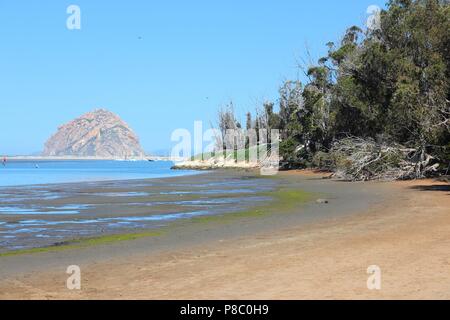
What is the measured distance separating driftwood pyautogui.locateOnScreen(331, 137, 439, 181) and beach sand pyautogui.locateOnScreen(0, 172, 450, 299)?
23.1m

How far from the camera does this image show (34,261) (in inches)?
485

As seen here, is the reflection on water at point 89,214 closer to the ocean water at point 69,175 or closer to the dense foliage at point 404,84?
the dense foliage at point 404,84

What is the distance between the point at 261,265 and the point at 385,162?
32.9 m

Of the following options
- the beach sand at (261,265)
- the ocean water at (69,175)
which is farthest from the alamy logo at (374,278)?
the ocean water at (69,175)

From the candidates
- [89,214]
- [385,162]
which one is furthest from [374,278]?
[385,162]

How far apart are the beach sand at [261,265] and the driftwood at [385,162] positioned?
23104 mm

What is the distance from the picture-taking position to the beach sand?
28.4 ft

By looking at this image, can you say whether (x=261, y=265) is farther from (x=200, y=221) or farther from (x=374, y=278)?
(x=200, y=221)

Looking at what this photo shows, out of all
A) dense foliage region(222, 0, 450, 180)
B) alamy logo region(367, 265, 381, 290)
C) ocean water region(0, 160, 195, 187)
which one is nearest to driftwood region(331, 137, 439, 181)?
dense foliage region(222, 0, 450, 180)

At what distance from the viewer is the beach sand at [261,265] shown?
866cm

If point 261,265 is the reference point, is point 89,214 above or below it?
below

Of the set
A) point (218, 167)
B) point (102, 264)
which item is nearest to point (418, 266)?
point (102, 264)

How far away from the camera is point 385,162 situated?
41875 millimetres

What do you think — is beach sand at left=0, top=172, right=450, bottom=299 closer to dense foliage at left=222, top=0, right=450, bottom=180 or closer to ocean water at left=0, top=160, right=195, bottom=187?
dense foliage at left=222, top=0, right=450, bottom=180
